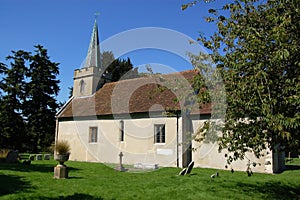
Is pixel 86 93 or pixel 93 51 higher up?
pixel 93 51

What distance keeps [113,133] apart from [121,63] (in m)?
26.0

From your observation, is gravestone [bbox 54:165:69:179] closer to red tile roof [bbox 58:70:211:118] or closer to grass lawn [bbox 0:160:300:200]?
grass lawn [bbox 0:160:300:200]

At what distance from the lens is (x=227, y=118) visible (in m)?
9.28

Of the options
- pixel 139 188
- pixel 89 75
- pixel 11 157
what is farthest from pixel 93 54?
pixel 139 188

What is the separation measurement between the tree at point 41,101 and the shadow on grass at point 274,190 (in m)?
34.0

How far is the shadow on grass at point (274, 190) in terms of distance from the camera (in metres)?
10.7

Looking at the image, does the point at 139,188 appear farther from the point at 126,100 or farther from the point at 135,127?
the point at 126,100

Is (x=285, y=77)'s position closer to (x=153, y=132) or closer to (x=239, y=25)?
(x=239, y=25)

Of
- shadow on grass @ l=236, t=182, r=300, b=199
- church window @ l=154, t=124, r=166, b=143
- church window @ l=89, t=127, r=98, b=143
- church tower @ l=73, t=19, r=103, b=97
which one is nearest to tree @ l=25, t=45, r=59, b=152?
church tower @ l=73, t=19, r=103, b=97

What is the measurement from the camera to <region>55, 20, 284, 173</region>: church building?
19281 mm

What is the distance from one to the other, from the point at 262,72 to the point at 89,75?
2508 cm

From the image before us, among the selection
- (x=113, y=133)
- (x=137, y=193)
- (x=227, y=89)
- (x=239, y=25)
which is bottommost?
(x=137, y=193)

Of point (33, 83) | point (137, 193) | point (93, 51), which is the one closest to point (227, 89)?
point (137, 193)

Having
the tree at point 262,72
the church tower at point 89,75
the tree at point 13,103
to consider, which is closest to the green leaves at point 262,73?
the tree at point 262,72
